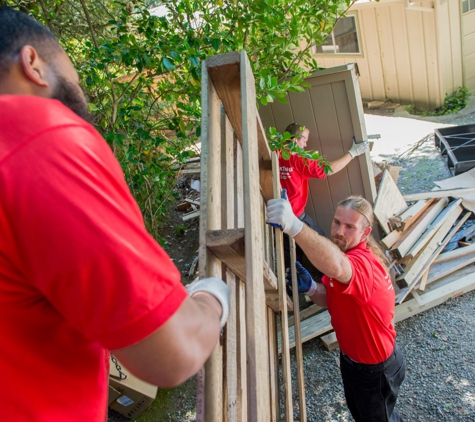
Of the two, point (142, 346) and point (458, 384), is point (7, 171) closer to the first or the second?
point (142, 346)

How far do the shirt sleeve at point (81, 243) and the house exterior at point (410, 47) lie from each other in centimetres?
1143

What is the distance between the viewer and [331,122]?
17.6 feet

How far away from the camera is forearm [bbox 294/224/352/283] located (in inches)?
97.1

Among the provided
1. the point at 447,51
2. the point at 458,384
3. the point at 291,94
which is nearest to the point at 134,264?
the point at 458,384

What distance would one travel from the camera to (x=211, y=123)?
64.4 inches

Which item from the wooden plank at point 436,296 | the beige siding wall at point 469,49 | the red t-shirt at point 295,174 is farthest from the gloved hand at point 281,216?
the beige siding wall at point 469,49

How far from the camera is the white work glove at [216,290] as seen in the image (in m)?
1.14

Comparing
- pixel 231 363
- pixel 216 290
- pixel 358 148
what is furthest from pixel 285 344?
pixel 358 148

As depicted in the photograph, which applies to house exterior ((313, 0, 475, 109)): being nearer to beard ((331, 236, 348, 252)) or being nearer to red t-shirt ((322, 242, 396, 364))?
beard ((331, 236, 348, 252))

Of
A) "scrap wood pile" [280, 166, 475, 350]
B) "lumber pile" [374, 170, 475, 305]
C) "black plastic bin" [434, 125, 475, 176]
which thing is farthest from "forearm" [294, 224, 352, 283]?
"black plastic bin" [434, 125, 475, 176]

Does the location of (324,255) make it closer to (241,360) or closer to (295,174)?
(241,360)

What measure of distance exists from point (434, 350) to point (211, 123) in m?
3.80

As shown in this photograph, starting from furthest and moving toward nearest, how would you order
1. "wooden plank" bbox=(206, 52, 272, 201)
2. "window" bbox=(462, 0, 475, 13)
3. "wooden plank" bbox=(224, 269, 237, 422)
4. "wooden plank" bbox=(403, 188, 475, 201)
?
"window" bbox=(462, 0, 475, 13)
"wooden plank" bbox=(403, 188, 475, 201)
"wooden plank" bbox=(206, 52, 272, 201)
"wooden plank" bbox=(224, 269, 237, 422)

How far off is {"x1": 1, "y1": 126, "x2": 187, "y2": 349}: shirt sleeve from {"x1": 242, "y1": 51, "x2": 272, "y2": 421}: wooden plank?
1.39ft
